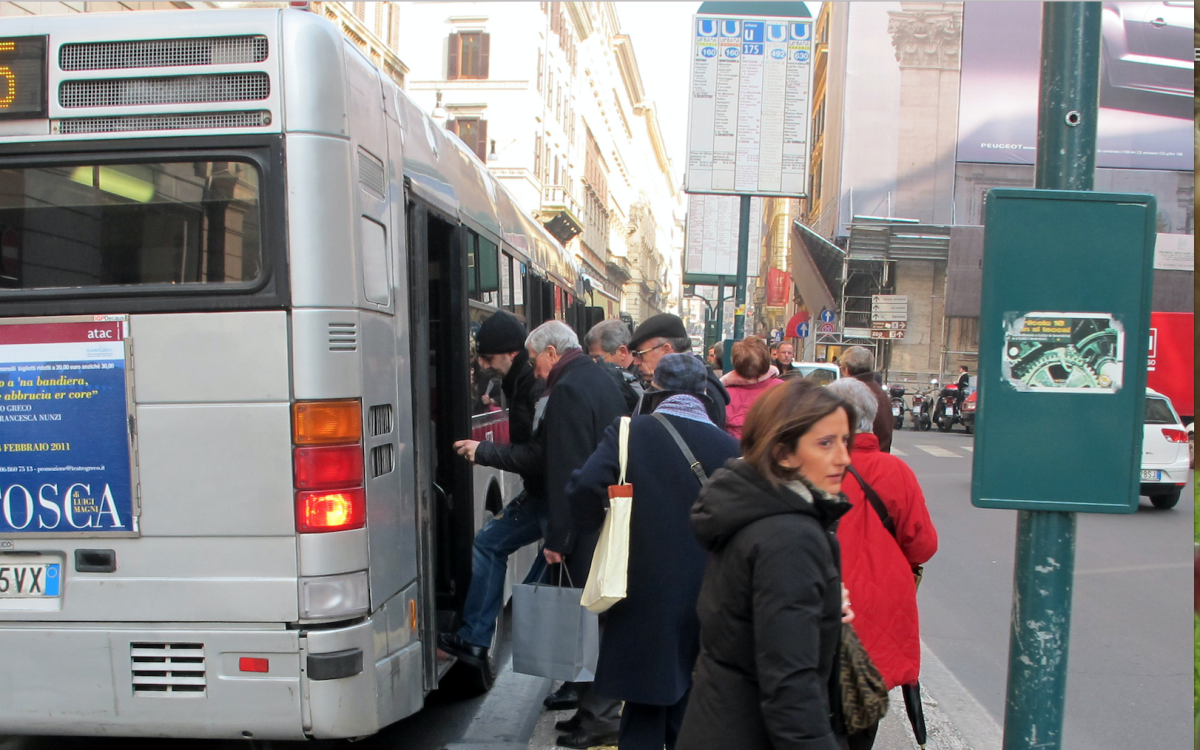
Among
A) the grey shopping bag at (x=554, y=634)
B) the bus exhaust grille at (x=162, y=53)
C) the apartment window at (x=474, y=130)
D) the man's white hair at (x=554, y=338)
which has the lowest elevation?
the grey shopping bag at (x=554, y=634)

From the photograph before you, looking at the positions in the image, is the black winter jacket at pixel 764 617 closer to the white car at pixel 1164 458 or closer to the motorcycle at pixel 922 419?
the white car at pixel 1164 458

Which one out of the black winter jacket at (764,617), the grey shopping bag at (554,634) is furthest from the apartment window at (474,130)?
the black winter jacket at (764,617)

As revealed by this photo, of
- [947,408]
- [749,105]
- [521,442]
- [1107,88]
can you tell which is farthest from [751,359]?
[1107,88]

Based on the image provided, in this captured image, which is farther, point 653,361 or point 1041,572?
point 653,361

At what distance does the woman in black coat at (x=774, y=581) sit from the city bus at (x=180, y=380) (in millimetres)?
1721

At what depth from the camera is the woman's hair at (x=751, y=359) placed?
270 inches

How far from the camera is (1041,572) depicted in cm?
303

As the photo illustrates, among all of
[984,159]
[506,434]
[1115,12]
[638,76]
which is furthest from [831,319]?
[638,76]

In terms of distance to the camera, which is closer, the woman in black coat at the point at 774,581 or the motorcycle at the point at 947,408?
the woman in black coat at the point at 774,581

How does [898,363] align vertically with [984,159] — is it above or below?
below

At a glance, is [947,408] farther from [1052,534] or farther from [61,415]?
[61,415]

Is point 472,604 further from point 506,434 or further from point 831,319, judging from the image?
point 831,319

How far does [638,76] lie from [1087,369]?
99428mm

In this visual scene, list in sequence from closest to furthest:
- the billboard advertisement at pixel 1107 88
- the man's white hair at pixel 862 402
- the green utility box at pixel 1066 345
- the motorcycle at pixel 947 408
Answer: the green utility box at pixel 1066 345
the man's white hair at pixel 862 402
the motorcycle at pixel 947 408
the billboard advertisement at pixel 1107 88
